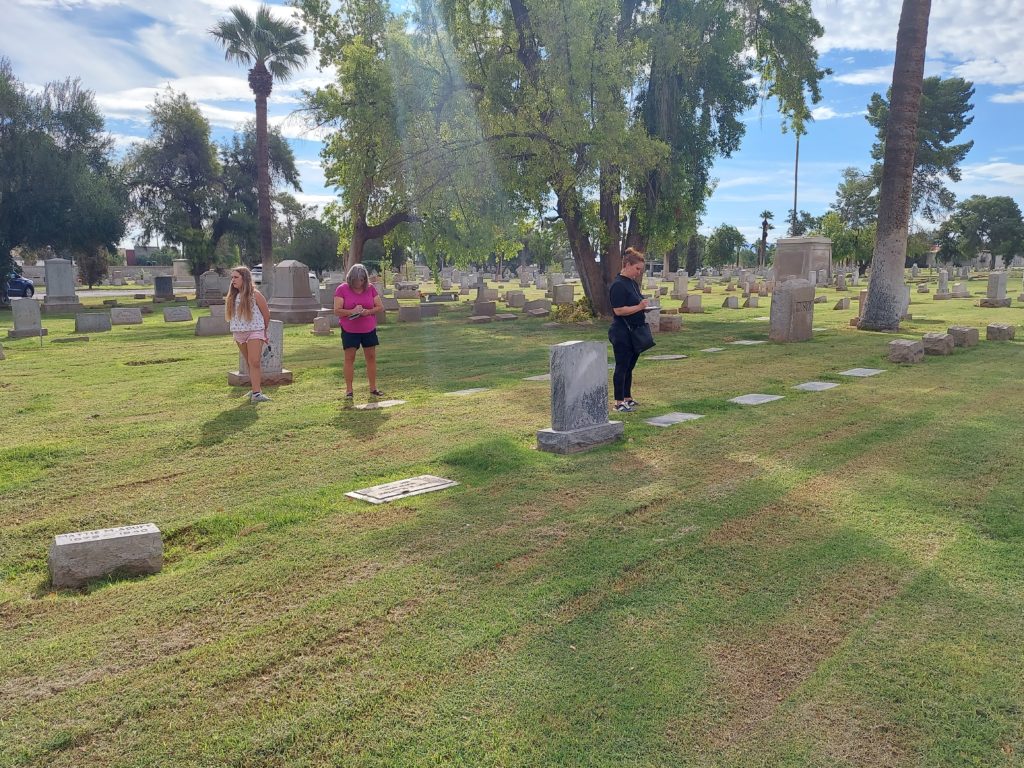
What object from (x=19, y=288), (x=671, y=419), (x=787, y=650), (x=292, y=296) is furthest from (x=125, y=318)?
(x=787, y=650)

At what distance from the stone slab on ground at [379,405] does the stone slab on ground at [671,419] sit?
2826 millimetres

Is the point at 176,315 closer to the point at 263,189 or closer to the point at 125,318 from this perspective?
the point at 125,318

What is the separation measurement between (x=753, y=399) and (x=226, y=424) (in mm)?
5643

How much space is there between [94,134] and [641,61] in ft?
80.4

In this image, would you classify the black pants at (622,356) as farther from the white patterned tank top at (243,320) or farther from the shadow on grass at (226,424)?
the white patterned tank top at (243,320)

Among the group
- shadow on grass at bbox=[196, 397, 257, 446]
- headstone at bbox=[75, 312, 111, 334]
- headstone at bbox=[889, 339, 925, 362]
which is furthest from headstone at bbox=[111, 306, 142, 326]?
headstone at bbox=[889, 339, 925, 362]

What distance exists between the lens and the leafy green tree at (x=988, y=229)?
206 feet

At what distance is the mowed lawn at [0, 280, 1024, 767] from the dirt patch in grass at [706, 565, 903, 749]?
1 centimetres

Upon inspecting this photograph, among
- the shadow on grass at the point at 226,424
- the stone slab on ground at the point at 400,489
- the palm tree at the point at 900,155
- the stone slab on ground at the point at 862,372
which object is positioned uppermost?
the palm tree at the point at 900,155

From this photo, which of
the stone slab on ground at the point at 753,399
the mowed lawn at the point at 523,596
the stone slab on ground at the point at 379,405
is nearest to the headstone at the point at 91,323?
the mowed lawn at the point at 523,596

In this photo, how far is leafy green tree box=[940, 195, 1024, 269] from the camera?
206ft

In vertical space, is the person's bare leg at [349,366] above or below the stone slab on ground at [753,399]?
above

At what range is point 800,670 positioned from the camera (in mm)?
2805

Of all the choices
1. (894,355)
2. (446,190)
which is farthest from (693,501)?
(446,190)
